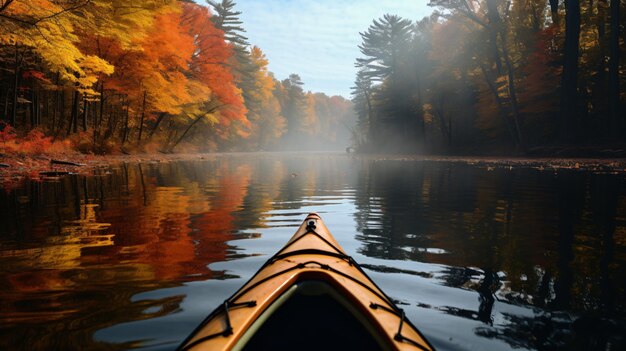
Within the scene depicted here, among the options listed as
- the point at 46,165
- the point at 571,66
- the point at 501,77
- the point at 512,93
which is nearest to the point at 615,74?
the point at 571,66

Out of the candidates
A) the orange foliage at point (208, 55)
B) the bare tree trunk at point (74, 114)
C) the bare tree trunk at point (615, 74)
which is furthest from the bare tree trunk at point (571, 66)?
the bare tree trunk at point (74, 114)

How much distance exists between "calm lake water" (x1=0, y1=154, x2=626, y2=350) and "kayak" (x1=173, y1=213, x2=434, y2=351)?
0.77 metres

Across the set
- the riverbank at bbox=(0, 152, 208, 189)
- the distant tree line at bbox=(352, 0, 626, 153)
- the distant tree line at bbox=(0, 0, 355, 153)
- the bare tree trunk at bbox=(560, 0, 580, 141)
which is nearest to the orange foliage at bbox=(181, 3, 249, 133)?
the distant tree line at bbox=(0, 0, 355, 153)

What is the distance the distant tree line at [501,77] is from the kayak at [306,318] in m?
26.0

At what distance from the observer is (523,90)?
101 feet

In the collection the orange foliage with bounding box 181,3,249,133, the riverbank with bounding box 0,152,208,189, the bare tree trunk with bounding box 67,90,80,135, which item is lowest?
the riverbank with bounding box 0,152,208,189

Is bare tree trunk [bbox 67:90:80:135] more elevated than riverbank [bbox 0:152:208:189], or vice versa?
bare tree trunk [bbox 67:90:80:135]

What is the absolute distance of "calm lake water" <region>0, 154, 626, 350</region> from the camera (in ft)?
11.2

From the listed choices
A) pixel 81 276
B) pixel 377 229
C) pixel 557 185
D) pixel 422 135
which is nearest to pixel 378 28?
pixel 422 135

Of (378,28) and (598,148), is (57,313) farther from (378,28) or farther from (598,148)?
(378,28)

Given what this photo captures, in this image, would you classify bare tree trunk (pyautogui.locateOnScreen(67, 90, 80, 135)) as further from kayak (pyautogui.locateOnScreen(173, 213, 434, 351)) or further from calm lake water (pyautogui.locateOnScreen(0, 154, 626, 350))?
kayak (pyautogui.locateOnScreen(173, 213, 434, 351))

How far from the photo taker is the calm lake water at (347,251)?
340 centimetres

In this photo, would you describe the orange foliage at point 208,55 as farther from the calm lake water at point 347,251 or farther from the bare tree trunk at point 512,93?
the calm lake water at point 347,251

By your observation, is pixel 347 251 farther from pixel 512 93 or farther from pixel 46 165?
pixel 512 93
